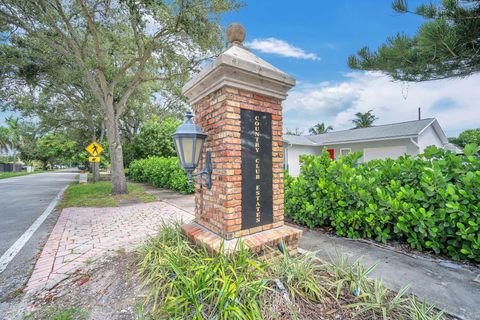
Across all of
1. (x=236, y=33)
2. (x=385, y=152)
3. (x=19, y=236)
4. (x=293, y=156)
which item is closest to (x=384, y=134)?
(x=385, y=152)

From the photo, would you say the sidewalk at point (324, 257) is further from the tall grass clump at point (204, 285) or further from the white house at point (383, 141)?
the white house at point (383, 141)

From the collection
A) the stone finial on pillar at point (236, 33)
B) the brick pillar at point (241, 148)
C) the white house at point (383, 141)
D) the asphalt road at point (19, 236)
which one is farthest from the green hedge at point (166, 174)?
the white house at point (383, 141)

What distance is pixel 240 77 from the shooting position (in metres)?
2.46

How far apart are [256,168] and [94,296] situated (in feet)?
7.14

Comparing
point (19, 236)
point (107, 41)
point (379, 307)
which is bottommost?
point (19, 236)

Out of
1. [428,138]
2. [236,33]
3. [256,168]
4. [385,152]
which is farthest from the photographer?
[385,152]

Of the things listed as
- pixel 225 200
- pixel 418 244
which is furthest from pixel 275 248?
pixel 418 244

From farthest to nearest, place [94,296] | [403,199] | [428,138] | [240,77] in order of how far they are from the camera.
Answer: [428,138] < [403,199] < [240,77] < [94,296]

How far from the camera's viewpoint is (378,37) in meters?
5.22

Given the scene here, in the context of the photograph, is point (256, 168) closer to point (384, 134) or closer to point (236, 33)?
point (236, 33)

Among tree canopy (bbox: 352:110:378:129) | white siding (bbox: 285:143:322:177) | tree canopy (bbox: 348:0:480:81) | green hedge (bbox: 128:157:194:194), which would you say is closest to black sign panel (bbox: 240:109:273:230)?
tree canopy (bbox: 348:0:480:81)

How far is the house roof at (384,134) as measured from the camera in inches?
501

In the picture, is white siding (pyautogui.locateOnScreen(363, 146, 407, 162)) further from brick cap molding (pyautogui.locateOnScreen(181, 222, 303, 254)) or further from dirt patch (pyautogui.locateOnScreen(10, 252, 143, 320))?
dirt patch (pyautogui.locateOnScreen(10, 252, 143, 320))

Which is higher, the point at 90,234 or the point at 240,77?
the point at 240,77
